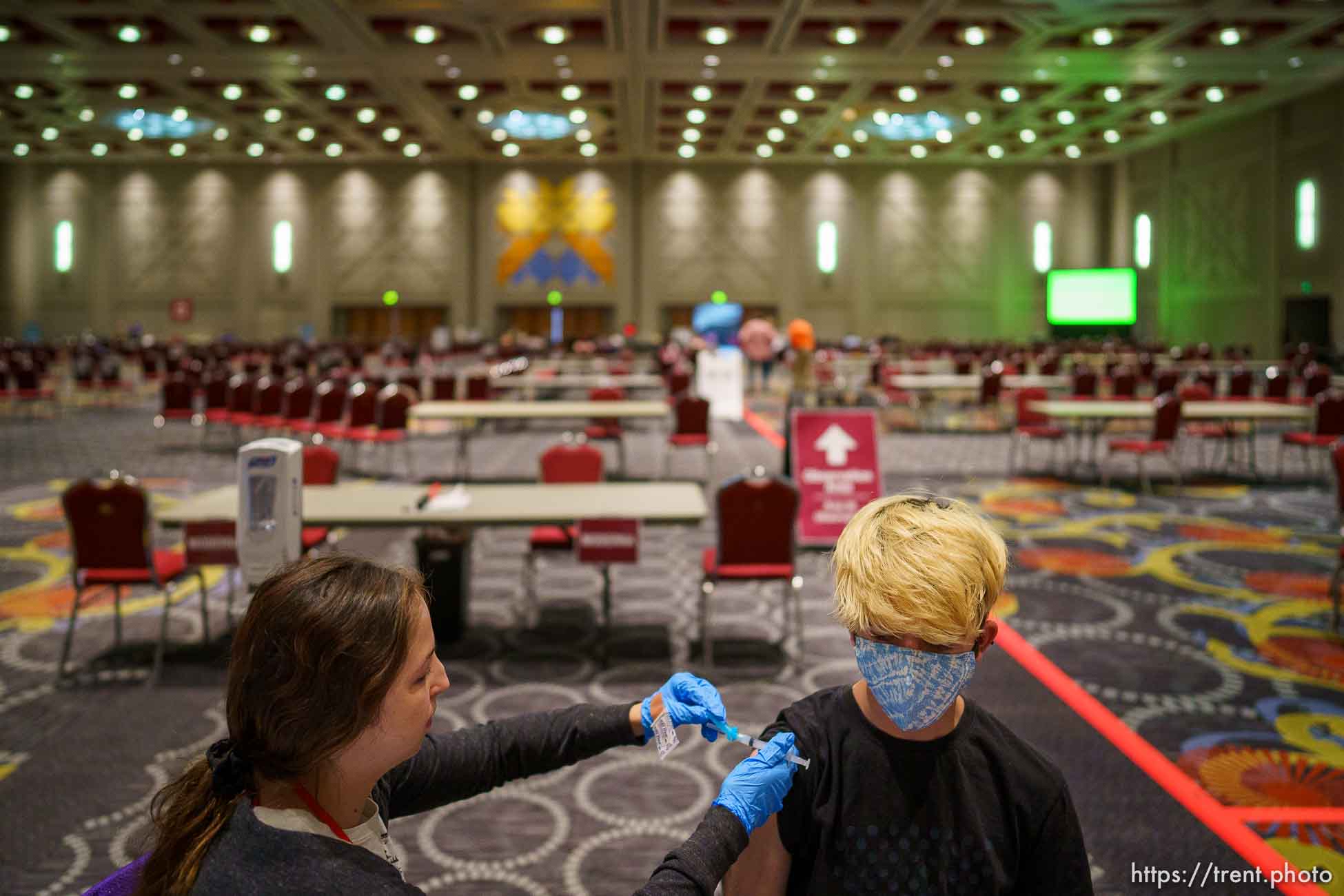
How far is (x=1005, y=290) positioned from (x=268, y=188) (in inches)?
854

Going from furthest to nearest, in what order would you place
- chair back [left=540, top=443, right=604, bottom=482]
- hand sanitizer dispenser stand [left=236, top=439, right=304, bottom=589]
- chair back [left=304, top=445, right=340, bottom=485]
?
1. chair back [left=540, top=443, right=604, bottom=482]
2. chair back [left=304, top=445, right=340, bottom=485]
3. hand sanitizer dispenser stand [left=236, top=439, right=304, bottom=589]

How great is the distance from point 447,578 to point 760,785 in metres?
3.64

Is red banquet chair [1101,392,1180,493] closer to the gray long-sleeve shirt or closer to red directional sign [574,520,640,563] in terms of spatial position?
red directional sign [574,520,640,563]

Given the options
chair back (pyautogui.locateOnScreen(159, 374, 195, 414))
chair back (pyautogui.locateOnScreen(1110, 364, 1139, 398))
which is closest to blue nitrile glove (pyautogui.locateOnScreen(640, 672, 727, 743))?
chair back (pyautogui.locateOnScreen(159, 374, 195, 414))

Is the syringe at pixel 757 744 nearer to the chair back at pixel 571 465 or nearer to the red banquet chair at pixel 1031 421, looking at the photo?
the chair back at pixel 571 465

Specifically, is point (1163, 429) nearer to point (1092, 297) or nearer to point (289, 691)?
point (289, 691)

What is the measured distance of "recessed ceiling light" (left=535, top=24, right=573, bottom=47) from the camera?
15.7 meters

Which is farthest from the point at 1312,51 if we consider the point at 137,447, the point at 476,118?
the point at 137,447

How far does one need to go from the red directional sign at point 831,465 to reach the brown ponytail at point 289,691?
16.0ft

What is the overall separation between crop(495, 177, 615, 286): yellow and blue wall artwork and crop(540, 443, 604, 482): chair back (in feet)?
75.9

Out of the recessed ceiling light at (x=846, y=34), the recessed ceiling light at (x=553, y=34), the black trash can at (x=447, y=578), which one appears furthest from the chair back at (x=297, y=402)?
the recessed ceiling light at (x=846, y=34)

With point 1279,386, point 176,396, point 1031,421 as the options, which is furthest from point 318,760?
point 1279,386

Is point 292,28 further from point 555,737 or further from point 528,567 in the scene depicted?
point 555,737

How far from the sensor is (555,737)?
1.50 metres
